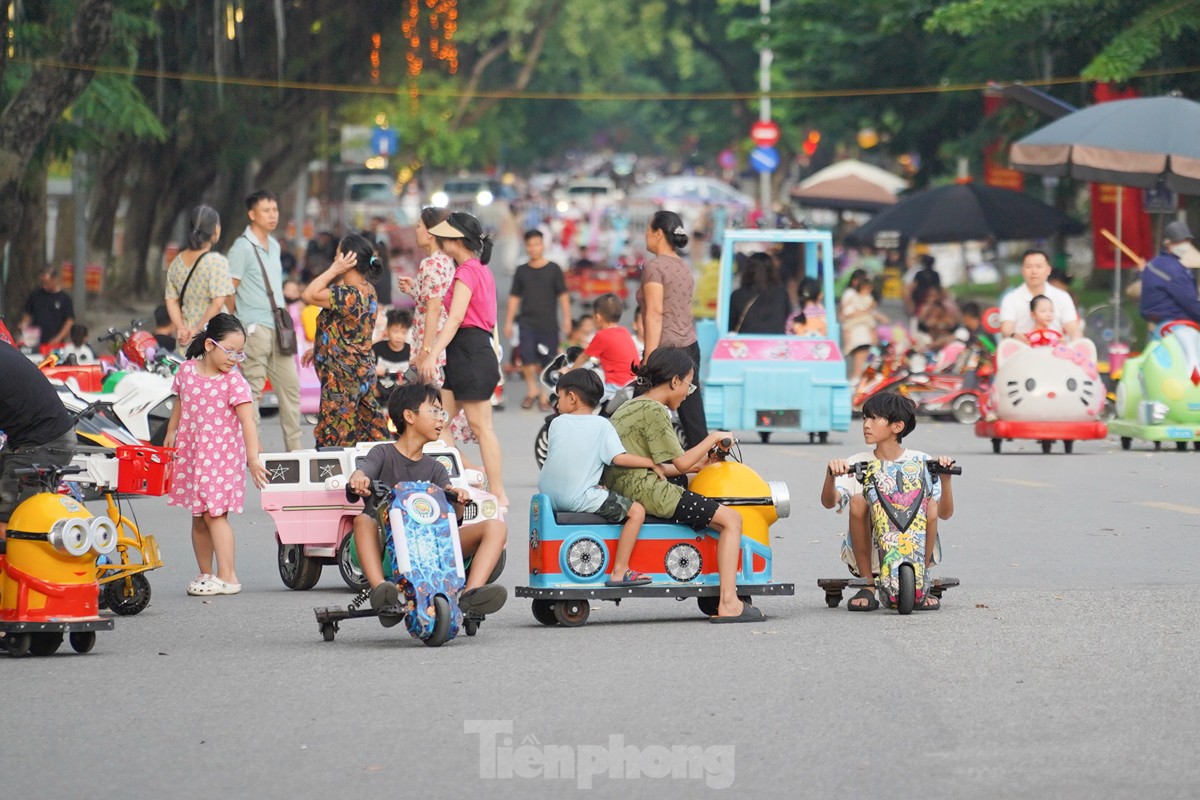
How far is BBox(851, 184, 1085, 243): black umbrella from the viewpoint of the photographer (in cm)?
2836

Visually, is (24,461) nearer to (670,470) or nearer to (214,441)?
(214,441)

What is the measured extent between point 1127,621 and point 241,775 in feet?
13.9

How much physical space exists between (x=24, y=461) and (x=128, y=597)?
117 cm

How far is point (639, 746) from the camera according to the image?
6668 mm

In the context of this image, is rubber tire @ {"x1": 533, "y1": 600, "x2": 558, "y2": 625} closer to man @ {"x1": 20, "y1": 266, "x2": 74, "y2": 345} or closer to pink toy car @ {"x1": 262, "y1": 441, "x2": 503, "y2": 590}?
pink toy car @ {"x1": 262, "y1": 441, "x2": 503, "y2": 590}

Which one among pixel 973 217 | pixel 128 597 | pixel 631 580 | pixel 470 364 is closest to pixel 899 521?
pixel 631 580

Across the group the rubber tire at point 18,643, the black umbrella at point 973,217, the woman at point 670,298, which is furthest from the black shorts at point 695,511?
the black umbrella at point 973,217

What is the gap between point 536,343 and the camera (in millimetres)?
22906

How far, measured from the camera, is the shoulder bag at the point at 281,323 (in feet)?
45.0

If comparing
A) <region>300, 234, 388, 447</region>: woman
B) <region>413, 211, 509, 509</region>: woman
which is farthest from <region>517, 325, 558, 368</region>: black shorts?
<region>300, 234, 388, 447</region>: woman

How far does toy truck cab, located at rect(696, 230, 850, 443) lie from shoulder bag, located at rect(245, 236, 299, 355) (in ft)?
18.3

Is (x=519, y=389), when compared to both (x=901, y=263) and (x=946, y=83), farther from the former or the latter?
(x=901, y=263)

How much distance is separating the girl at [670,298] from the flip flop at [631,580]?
14.0 ft

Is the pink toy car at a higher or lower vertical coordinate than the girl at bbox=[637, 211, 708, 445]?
lower
